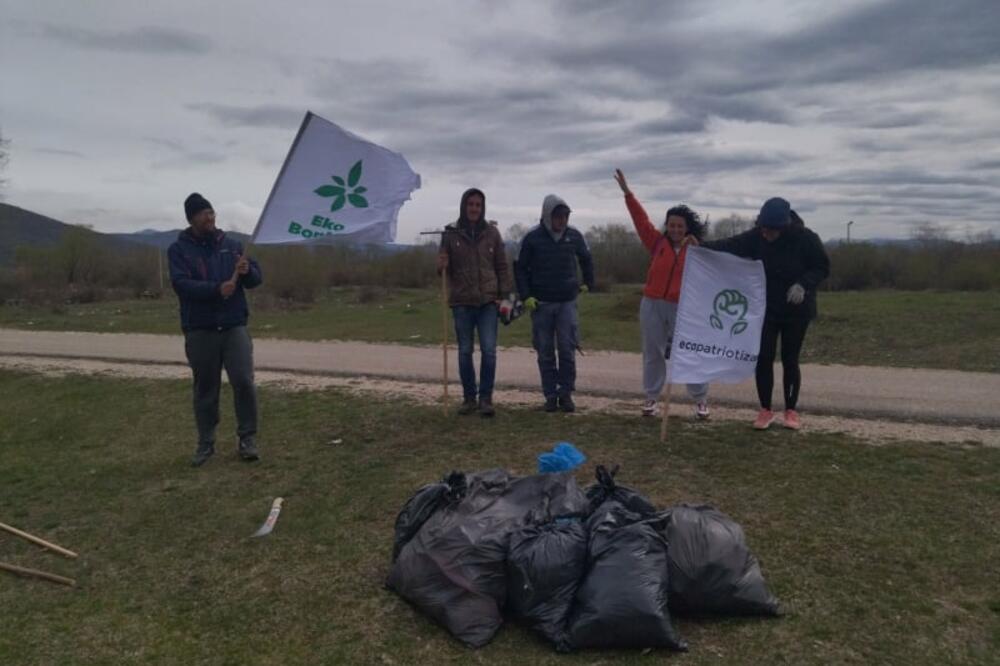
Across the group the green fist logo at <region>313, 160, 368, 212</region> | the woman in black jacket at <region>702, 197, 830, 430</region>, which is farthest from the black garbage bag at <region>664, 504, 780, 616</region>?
the green fist logo at <region>313, 160, 368, 212</region>

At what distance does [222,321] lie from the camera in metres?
6.18

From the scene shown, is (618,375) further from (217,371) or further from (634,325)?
(634,325)

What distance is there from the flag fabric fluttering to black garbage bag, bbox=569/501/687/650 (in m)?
3.17

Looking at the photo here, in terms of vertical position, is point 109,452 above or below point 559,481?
below

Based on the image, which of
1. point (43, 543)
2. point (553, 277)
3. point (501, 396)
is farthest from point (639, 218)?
point (43, 543)

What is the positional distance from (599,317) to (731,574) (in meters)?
14.6

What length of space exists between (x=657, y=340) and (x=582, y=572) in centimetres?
408

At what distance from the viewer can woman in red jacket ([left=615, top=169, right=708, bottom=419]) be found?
22.9 feet

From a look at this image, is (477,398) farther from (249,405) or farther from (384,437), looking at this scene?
(249,405)

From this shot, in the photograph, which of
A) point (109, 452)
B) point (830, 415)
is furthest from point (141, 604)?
point (830, 415)

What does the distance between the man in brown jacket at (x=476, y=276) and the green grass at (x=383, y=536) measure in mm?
707

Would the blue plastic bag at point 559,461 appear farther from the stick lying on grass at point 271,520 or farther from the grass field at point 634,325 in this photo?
the grass field at point 634,325

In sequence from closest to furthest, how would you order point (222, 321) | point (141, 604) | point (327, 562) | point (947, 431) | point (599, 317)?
point (141, 604) < point (327, 562) < point (222, 321) < point (947, 431) < point (599, 317)

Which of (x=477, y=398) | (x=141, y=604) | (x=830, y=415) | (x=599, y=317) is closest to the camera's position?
(x=141, y=604)
